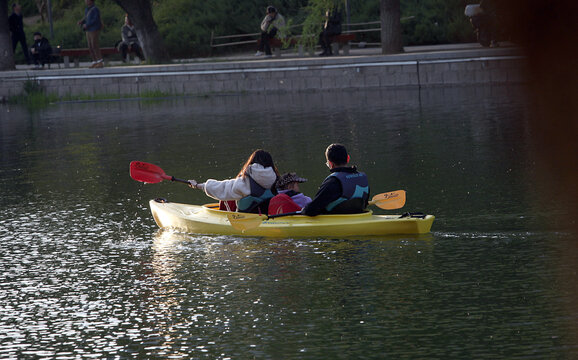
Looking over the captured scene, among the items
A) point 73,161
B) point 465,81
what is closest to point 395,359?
point 73,161

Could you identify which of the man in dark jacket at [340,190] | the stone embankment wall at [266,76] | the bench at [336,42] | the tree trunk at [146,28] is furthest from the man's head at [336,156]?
the tree trunk at [146,28]

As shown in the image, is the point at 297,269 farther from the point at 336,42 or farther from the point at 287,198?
the point at 336,42

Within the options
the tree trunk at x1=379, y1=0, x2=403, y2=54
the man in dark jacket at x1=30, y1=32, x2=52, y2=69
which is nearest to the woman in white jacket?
the tree trunk at x1=379, y1=0, x2=403, y2=54

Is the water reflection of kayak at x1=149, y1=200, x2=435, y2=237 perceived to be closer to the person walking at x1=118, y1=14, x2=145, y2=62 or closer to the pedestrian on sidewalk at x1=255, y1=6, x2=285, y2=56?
the pedestrian on sidewalk at x1=255, y1=6, x2=285, y2=56

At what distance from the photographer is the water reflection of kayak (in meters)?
7.54

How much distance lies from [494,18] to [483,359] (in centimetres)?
302

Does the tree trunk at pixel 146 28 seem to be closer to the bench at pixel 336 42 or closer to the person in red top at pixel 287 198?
the bench at pixel 336 42

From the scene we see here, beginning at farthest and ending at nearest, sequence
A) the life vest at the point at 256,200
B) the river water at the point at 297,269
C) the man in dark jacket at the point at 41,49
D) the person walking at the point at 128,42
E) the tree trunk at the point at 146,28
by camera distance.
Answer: the person walking at the point at 128,42 < the man in dark jacket at the point at 41,49 < the tree trunk at the point at 146,28 < the life vest at the point at 256,200 < the river water at the point at 297,269

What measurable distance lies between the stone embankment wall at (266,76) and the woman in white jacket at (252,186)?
13783mm

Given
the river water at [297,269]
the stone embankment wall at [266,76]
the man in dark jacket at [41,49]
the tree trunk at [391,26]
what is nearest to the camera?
the river water at [297,269]

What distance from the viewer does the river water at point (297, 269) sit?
4668 mm

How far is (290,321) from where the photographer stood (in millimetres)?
5129

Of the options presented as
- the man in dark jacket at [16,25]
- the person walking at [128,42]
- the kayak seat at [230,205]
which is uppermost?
the man in dark jacket at [16,25]

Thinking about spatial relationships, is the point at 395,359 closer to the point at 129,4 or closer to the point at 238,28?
the point at 129,4
